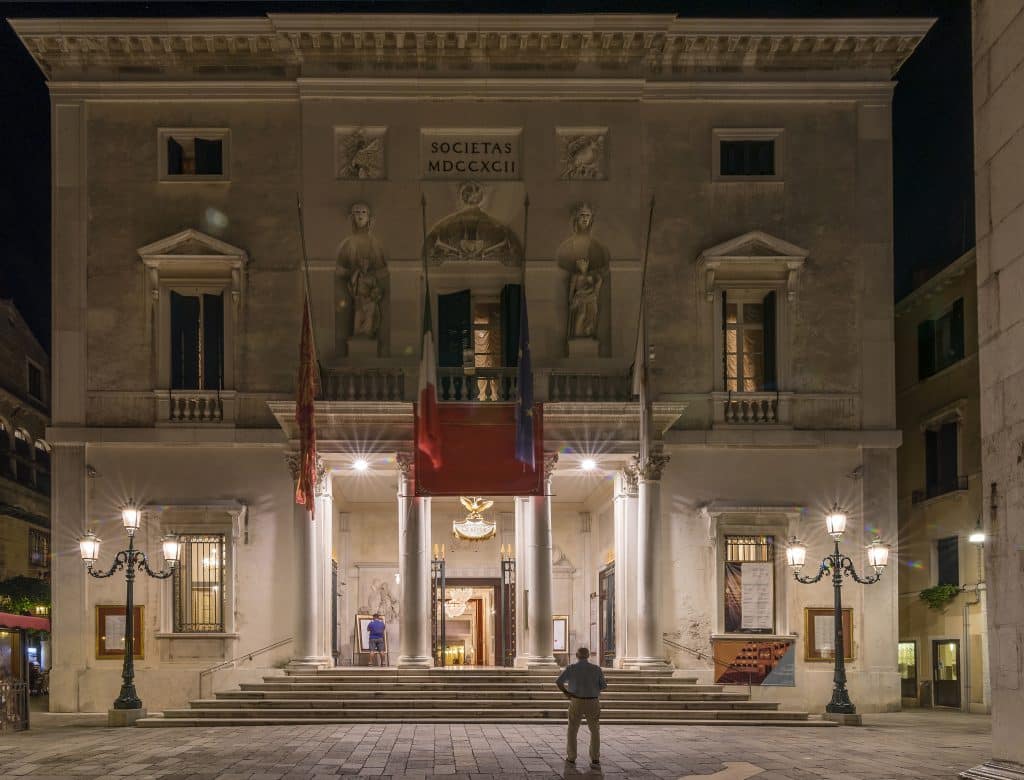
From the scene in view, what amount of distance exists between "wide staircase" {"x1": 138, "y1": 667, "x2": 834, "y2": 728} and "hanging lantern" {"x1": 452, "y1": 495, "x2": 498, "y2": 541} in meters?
6.48

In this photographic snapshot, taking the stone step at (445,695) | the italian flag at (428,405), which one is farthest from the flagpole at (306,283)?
the stone step at (445,695)

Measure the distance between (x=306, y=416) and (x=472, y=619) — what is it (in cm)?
1042

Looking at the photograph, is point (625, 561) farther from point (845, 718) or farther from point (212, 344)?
point (212, 344)

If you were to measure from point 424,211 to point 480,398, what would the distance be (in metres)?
4.26

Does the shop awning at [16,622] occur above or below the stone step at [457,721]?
above

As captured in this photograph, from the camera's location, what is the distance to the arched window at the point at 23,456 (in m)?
51.9

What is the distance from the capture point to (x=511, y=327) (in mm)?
31891

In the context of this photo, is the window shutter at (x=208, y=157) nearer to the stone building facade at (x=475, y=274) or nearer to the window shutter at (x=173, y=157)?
the stone building facade at (x=475, y=274)

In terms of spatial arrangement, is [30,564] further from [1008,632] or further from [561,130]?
[1008,632]

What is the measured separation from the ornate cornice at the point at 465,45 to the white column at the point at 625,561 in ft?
31.2

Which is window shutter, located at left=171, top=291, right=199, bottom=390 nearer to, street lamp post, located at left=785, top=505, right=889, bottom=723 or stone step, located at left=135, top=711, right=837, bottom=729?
stone step, located at left=135, top=711, right=837, bottom=729

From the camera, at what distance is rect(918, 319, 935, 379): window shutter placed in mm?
38625

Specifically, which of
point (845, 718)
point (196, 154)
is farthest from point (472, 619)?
point (196, 154)

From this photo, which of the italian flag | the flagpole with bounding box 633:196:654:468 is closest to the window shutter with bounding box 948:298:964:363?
the flagpole with bounding box 633:196:654:468
